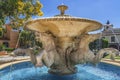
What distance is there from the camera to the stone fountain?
24.3ft

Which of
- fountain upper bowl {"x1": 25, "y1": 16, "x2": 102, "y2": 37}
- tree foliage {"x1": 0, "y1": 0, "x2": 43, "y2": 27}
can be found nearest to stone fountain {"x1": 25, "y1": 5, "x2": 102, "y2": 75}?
fountain upper bowl {"x1": 25, "y1": 16, "x2": 102, "y2": 37}

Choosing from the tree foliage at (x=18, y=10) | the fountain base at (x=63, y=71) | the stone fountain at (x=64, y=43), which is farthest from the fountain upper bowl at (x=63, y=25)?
the tree foliage at (x=18, y=10)

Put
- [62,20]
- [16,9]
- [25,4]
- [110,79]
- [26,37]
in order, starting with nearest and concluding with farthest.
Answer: [62,20]
[110,79]
[16,9]
[25,4]
[26,37]

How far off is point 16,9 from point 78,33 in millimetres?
11738

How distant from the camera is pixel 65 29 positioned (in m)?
7.50

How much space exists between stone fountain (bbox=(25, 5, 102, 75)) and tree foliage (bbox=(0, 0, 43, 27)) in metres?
10.2

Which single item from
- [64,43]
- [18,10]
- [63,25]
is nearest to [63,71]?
[64,43]

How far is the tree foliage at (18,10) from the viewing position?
17.6m

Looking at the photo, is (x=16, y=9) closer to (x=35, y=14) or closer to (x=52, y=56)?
(x=35, y=14)

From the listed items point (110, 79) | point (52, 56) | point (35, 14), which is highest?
point (35, 14)

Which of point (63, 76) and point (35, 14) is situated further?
point (35, 14)

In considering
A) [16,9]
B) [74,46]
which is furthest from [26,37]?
[74,46]

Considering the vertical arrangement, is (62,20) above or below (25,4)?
below

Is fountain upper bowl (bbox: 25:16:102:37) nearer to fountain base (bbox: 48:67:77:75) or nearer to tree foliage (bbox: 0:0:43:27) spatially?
fountain base (bbox: 48:67:77:75)
